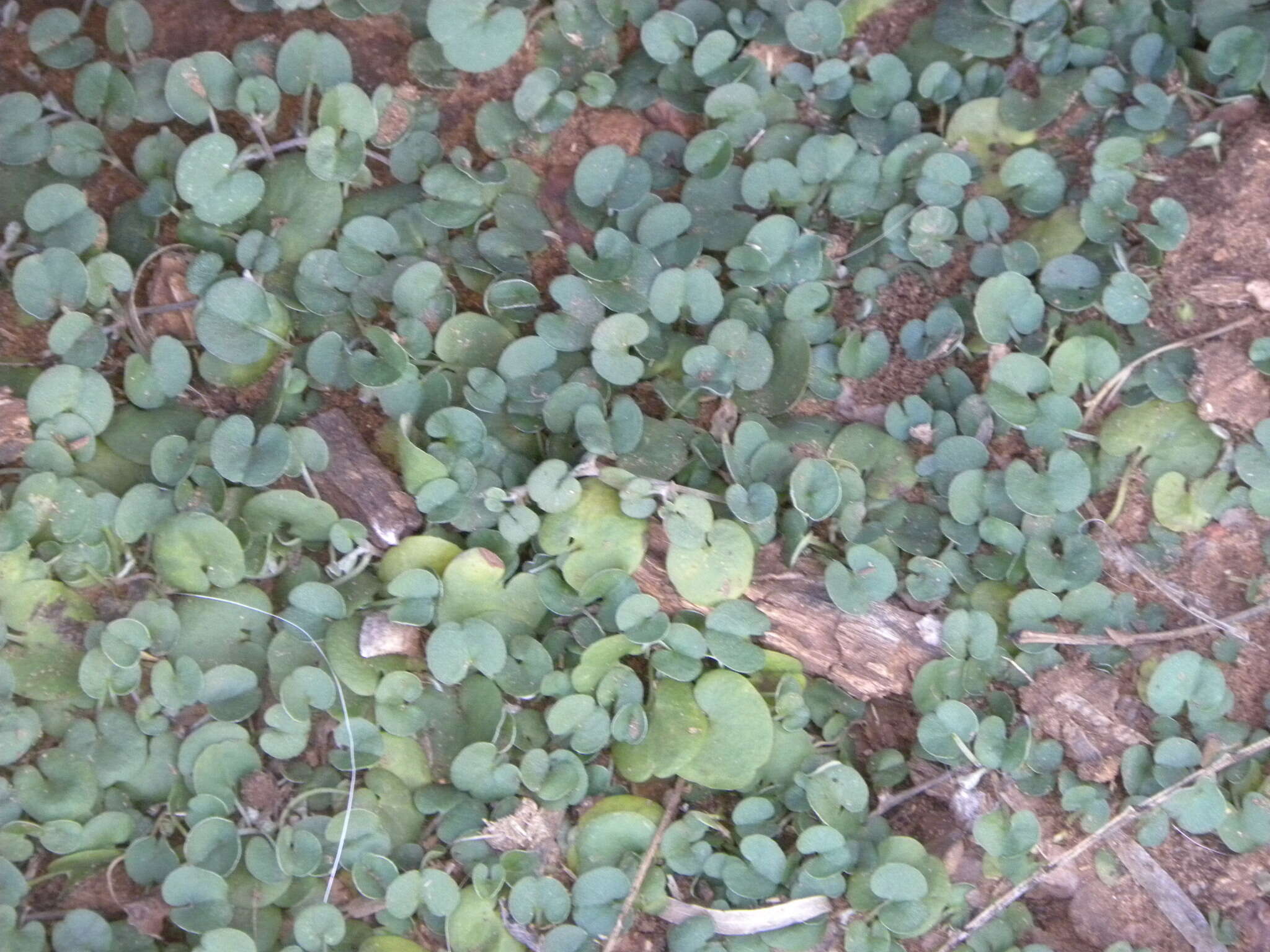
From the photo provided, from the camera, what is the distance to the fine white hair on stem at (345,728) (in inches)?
76.3

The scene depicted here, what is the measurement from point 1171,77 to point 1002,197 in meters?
0.42

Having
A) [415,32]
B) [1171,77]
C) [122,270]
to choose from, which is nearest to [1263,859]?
[1171,77]

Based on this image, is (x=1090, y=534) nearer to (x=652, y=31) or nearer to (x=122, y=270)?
(x=652, y=31)

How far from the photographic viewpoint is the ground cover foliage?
77.1 inches

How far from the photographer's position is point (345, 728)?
A: 1.98 metres

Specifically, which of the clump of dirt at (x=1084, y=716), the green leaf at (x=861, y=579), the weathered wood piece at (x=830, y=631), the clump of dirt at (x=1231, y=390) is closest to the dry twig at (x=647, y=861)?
the weathered wood piece at (x=830, y=631)

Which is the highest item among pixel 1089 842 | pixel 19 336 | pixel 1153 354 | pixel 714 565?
pixel 19 336

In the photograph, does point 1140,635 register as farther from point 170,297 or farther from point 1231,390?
point 170,297

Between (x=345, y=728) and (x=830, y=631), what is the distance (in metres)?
0.97

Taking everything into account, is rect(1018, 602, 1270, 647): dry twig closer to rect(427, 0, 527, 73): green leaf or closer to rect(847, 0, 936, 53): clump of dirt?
rect(847, 0, 936, 53): clump of dirt

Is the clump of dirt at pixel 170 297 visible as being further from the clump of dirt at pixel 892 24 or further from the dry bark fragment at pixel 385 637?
the clump of dirt at pixel 892 24

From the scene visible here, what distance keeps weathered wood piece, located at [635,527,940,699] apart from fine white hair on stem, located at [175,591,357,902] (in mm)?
619

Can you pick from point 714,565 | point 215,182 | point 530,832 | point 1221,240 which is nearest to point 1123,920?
point 714,565

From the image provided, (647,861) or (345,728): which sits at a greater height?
(345,728)
